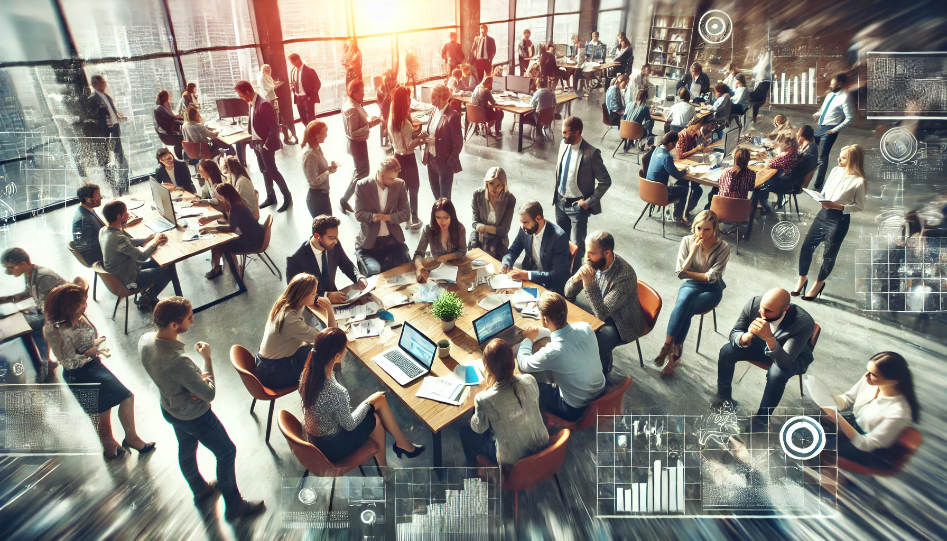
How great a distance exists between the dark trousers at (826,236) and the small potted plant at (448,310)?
3.55 metres

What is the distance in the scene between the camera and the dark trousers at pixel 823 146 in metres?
6.23

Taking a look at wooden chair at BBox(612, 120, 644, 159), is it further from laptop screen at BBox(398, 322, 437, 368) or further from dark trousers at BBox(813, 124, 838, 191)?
laptop screen at BBox(398, 322, 437, 368)

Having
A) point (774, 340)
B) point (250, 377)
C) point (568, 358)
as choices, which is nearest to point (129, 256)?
point (250, 377)

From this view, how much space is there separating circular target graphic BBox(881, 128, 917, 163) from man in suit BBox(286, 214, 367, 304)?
4271mm

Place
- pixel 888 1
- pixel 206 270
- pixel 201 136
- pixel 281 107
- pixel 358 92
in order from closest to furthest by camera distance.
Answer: pixel 888 1 < pixel 206 270 < pixel 358 92 < pixel 201 136 < pixel 281 107

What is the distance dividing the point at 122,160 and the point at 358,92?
373 cm

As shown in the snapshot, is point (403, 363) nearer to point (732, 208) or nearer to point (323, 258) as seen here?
point (323, 258)

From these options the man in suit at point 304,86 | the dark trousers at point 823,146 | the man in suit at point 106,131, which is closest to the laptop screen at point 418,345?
the man in suit at point 106,131

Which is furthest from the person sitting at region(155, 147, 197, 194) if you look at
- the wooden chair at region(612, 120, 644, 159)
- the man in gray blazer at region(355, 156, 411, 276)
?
the wooden chair at region(612, 120, 644, 159)

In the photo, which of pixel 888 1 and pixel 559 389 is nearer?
pixel 559 389

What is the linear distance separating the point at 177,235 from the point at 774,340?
195 inches

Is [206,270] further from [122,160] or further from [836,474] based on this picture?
[836,474]

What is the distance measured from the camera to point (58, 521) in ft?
9.99

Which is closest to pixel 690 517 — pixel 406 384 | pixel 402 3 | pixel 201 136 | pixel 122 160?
pixel 406 384
